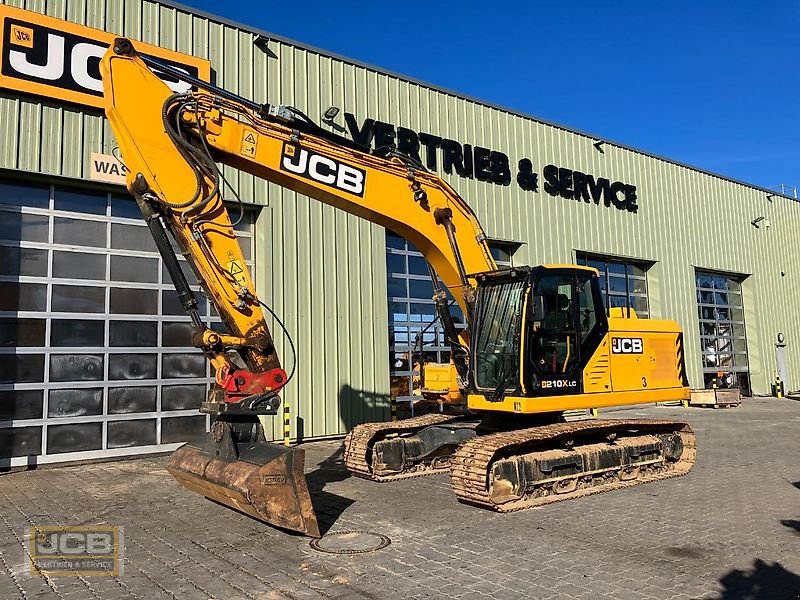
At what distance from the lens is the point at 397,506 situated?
7844mm

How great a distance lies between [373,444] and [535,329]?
305 centimetres

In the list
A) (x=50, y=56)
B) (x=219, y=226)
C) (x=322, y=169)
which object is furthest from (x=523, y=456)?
(x=50, y=56)

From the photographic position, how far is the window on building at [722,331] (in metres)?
23.7

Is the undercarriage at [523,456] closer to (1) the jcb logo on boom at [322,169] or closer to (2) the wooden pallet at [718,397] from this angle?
(1) the jcb logo on boom at [322,169]

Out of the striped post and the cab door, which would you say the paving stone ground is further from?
the striped post

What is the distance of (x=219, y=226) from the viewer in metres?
7.11

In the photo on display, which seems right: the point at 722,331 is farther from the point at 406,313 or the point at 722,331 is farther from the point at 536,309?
the point at 536,309

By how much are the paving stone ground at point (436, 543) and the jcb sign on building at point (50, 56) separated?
6.66 m

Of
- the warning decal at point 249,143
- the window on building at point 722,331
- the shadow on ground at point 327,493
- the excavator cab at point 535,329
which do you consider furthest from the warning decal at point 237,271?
the window on building at point 722,331

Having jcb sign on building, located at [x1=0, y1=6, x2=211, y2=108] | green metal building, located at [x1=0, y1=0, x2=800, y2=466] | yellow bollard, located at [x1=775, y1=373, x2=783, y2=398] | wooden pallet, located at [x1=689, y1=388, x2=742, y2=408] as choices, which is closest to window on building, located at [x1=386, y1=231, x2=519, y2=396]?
green metal building, located at [x1=0, y1=0, x2=800, y2=466]

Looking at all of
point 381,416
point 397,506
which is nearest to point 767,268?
point 381,416

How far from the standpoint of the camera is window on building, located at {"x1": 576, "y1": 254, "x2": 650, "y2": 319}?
20.8m

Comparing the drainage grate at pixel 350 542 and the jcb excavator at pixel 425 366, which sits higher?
the jcb excavator at pixel 425 366

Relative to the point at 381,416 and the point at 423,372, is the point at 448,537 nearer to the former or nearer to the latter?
the point at 423,372
